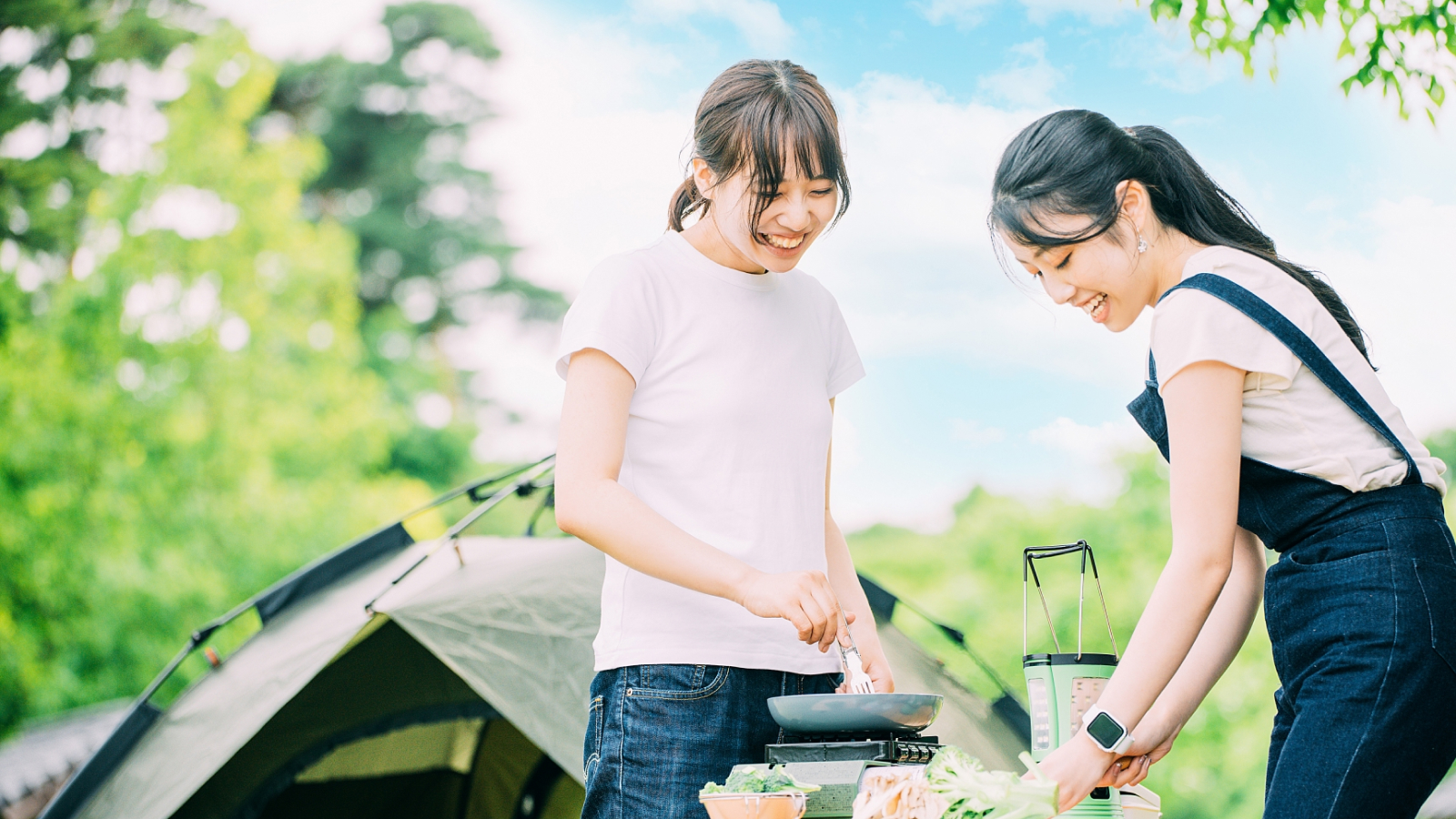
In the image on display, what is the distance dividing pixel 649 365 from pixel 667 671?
37 cm

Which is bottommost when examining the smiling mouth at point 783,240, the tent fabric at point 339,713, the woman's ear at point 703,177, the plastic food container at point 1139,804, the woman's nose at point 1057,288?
the tent fabric at point 339,713

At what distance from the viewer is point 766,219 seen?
1.40 metres

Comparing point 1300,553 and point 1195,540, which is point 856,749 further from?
point 1300,553

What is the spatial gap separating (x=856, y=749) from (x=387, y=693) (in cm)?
248

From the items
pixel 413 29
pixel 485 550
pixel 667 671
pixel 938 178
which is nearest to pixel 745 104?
pixel 667 671

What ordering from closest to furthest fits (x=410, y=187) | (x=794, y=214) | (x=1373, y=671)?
(x=1373, y=671) → (x=794, y=214) → (x=410, y=187)

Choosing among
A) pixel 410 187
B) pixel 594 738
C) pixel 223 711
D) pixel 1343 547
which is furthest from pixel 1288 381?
pixel 410 187

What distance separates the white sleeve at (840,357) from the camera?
1620 millimetres

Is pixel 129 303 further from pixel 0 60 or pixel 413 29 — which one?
pixel 413 29

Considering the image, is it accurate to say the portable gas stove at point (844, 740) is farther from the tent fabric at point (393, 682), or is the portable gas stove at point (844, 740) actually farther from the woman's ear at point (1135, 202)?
the tent fabric at point (393, 682)

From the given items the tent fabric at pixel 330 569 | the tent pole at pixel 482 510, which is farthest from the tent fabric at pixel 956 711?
the tent fabric at pixel 330 569

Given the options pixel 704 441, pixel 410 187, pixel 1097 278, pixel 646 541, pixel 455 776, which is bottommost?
pixel 455 776

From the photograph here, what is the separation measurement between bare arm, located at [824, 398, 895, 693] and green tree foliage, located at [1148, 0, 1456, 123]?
194cm

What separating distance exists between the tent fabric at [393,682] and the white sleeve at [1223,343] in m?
1.69
